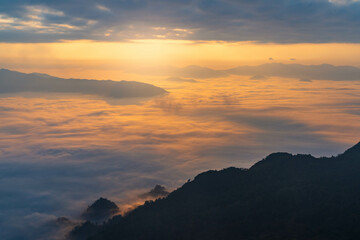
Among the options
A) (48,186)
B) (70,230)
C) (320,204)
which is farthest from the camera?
(48,186)

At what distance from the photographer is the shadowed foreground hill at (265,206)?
2643 inches

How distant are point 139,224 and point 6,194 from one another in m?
80.0

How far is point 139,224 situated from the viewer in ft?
270

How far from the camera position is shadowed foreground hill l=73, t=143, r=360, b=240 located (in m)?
67.1

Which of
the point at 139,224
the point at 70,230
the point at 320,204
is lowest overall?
the point at 70,230

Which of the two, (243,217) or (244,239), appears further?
(243,217)

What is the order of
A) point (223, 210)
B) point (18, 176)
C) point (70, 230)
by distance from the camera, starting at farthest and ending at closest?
point (18, 176), point (70, 230), point (223, 210)

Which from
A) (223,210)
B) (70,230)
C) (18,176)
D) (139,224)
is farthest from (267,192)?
(18,176)

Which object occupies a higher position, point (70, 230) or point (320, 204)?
point (320, 204)

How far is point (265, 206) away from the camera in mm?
76812

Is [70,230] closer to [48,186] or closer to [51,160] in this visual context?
[48,186]

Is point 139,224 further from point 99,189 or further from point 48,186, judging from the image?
point 48,186

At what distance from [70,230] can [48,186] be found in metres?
50.0

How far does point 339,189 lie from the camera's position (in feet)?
255
